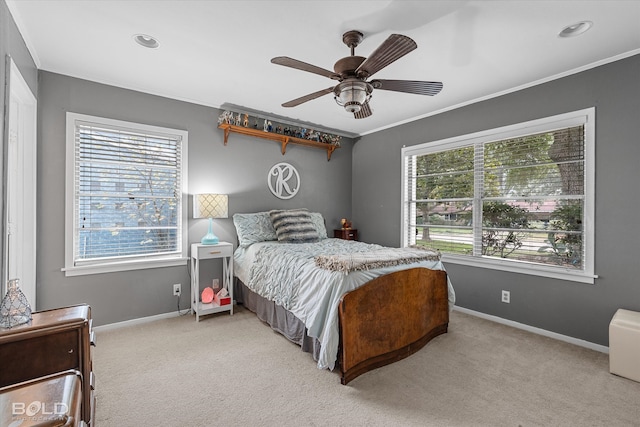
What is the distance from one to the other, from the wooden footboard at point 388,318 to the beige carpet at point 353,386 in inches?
3.8

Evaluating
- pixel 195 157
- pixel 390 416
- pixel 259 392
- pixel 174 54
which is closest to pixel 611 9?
pixel 390 416

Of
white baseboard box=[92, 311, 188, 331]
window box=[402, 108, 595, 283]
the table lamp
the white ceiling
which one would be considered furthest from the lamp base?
window box=[402, 108, 595, 283]

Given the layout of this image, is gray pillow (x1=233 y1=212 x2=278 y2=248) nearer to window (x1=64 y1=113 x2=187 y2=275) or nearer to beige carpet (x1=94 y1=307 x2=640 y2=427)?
window (x1=64 y1=113 x2=187 y2=275)

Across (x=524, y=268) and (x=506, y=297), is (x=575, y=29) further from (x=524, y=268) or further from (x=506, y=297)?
(x=506, y=297)

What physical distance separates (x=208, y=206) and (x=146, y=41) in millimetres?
1637

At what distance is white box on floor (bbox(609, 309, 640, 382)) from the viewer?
2184 mm

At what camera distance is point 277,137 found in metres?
4.14

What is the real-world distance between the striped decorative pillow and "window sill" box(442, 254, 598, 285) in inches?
68.3

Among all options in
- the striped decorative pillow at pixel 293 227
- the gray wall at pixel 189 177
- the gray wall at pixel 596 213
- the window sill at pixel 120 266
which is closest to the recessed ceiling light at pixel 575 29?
the gray wall at pixel 596 213

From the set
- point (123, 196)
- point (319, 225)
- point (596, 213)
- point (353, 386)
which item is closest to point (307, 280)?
point (353, 386)

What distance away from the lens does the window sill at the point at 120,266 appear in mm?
2930

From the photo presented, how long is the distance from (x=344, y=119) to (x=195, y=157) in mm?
2053

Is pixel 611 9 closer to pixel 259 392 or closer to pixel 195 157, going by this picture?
pixel 259 392

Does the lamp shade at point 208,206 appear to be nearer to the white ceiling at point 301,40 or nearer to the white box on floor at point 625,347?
the white ceiling at point 301,40
